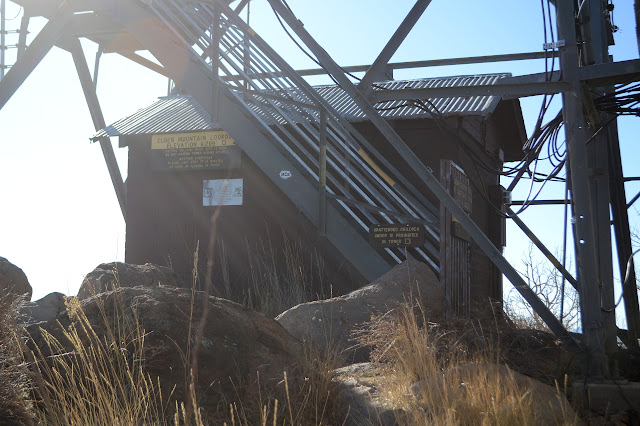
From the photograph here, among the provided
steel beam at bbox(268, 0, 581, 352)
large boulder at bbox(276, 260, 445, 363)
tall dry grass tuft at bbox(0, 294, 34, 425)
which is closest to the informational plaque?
large boulder at bbox(276, 260, 445, 363)

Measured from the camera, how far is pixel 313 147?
514 inches

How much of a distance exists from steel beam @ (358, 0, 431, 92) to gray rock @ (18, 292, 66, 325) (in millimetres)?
3920

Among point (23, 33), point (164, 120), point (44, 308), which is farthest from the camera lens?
point (164, 120)

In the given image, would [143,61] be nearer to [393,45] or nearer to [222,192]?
[222,192]

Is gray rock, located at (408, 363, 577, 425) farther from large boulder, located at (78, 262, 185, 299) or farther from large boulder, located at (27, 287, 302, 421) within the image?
large boulder, located at (78, 262, 185, 299)

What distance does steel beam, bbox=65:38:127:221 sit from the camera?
16.2 m

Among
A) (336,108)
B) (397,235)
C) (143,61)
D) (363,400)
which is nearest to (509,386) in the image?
(363,400)

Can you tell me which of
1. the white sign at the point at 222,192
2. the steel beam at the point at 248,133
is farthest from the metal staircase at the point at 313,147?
the white sign at the point at 222,192

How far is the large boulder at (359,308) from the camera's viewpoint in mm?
8414

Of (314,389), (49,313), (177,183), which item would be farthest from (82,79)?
(314,389)

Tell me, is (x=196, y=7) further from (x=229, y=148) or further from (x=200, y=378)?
(x=200, y=378)

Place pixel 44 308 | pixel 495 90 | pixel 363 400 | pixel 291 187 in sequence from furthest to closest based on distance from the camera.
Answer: pixel 291 187 < pixel 44 308 < pixel 495 90 < pixel 363 400

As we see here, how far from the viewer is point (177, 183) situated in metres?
15.6

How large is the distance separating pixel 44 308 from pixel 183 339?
114 inches
